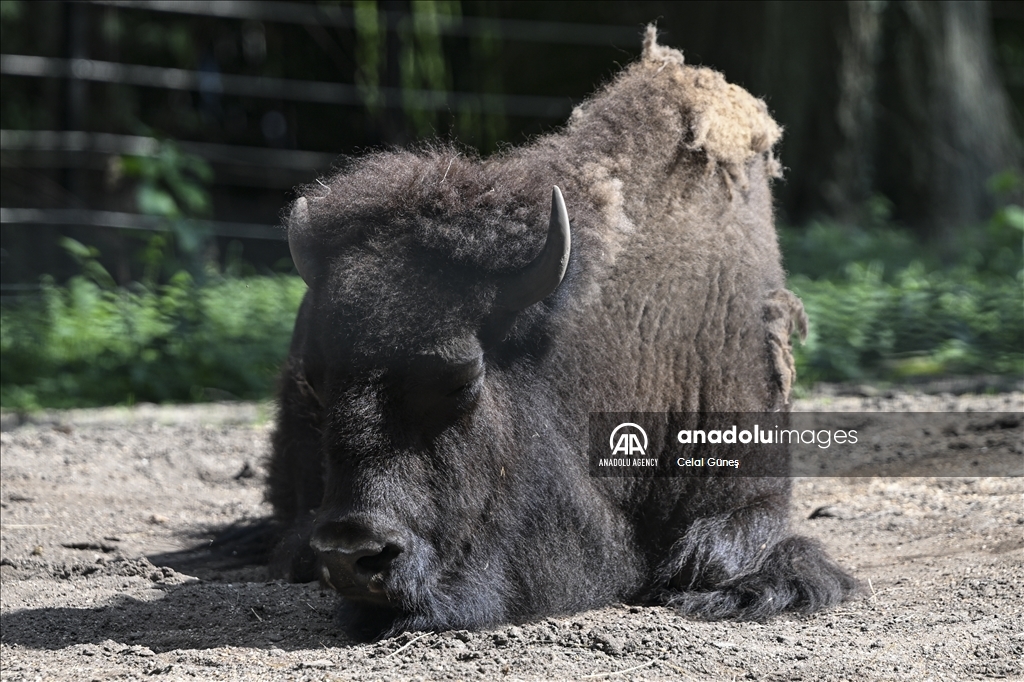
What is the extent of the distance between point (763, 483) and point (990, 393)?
3074mm

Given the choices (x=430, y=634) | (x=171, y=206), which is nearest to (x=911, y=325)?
(x=430, y=634)

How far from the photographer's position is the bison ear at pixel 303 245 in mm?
3297

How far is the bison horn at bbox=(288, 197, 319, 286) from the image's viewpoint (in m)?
3.30

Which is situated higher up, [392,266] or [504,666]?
→ [392,266]

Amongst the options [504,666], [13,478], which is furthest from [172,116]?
[504,666]

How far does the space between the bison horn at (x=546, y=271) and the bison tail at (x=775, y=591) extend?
3.43ft

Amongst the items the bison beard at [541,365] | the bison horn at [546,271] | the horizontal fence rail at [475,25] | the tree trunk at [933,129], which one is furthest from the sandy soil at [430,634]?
the horizontal fence rail at [475,25]

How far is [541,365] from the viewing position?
3338 mm

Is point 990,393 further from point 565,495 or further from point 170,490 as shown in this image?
point 170,490

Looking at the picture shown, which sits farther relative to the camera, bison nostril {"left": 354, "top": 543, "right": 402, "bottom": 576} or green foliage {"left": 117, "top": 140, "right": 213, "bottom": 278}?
green foliage {"left": 117, "top": 140, "right": 213, "bottom": 278}

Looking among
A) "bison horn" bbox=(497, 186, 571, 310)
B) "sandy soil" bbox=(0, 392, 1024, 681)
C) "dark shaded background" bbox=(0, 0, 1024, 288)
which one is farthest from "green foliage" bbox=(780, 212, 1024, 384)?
"bison horn" bbox=(497, 186, 571, 310)

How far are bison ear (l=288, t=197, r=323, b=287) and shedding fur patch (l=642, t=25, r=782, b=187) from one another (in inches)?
54.0

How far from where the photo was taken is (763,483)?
373 cm

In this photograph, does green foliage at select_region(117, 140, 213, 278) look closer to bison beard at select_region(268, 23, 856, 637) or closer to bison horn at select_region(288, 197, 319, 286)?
bison beard at select_region(268, 23, 856, 637)
